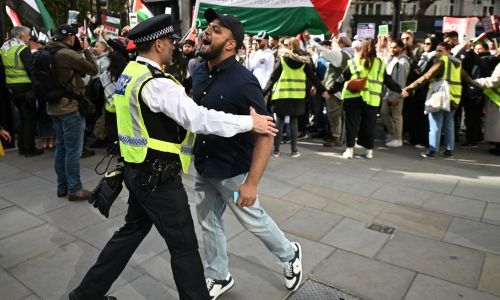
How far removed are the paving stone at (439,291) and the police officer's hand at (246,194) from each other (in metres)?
1.45

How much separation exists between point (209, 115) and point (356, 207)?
120 inches

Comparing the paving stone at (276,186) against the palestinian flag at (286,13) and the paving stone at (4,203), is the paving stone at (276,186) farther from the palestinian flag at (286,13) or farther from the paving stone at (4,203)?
the paving stone at (4,203)

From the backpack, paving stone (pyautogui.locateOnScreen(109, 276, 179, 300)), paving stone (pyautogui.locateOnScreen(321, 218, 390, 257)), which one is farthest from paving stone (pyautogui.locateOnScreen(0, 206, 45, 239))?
paving stone (pyautogui.locateOnScreen(321, 218, 390, 257))

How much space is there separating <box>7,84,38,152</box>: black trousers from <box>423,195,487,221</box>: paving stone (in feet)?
19.9

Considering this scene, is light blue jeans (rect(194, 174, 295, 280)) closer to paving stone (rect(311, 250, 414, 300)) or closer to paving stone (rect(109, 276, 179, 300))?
paving stone (rect(109, 276, 179, 300))

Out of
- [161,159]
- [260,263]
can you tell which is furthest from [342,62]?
[161,159]

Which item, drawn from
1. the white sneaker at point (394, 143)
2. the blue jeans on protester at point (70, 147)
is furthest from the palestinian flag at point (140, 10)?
the white sneaker at point (394, 143)

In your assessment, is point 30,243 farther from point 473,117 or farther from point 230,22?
point 473,117

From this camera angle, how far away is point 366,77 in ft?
21.7

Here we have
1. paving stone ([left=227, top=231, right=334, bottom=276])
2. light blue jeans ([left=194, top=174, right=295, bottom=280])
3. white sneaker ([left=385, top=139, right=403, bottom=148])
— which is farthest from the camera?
white sneaker ([left=385, top=139, right=403, bottom=148])

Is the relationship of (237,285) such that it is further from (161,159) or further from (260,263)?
(161,159)

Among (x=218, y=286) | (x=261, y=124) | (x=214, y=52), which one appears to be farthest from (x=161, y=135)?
(x=218, y=286)

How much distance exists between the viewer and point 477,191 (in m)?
5.53

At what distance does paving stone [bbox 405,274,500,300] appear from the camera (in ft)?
10.2
